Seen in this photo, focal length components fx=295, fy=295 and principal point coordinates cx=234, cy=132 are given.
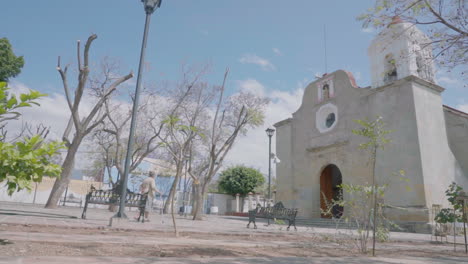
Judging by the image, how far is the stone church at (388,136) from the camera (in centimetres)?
1327

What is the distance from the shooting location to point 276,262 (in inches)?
109

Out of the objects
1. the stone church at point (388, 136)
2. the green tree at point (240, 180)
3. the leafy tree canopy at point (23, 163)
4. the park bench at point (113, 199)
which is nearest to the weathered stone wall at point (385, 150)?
the stone church at point (388, 136)

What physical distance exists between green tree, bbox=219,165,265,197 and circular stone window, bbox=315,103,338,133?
10186 millimetres

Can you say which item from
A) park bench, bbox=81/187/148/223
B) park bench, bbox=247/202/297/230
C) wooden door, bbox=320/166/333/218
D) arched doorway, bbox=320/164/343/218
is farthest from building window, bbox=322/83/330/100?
park bench, bbox=81/187/148/223

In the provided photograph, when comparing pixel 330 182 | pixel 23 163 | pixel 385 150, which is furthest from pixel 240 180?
pixel 23 163

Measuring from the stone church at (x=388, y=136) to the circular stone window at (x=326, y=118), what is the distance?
0.06 metres

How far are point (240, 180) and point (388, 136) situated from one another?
49.8 ft

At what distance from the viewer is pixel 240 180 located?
2705cm

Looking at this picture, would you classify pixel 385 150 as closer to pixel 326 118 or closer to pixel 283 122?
pixel 326 118

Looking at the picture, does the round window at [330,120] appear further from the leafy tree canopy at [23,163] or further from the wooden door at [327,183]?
the leafy tree canopy at [23,163]

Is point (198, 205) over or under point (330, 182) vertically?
under

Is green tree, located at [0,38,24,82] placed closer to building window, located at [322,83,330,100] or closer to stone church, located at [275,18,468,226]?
stone church, located at [275,18,468,226]

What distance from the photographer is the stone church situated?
13.3 meters

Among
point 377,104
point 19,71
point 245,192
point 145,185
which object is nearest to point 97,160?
point 19,71
